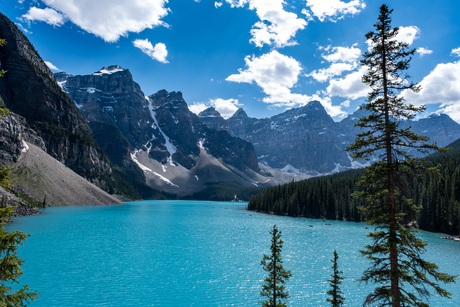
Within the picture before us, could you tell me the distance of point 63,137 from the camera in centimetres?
16862

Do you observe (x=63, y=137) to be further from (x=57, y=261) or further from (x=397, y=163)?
(x=397, y=163)

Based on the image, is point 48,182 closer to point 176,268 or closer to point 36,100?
point 36,100

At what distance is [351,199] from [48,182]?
133m

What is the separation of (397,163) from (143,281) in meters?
28.4

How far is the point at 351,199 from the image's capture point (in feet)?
399

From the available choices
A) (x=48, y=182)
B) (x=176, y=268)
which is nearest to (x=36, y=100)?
(x=48, y=182)

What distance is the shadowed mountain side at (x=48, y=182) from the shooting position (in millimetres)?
107875

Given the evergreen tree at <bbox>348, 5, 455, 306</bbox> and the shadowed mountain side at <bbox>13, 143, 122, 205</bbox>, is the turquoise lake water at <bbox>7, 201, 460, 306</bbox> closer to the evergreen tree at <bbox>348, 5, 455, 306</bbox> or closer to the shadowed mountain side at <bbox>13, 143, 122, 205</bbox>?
the evergreen tree at <bbox>348, 5, 455, 306</bbox>

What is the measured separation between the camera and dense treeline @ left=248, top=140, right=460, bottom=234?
83.6 metres

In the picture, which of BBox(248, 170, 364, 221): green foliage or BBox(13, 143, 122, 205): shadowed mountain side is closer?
BBox(13, 143, 122, 205): shadowed mountain side

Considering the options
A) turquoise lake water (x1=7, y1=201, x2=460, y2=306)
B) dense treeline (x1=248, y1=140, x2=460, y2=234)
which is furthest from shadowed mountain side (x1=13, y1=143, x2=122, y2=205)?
dense treeline (x1=248, y1=140, x2=460, y2=234)

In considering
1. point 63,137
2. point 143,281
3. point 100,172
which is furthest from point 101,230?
point 100,172

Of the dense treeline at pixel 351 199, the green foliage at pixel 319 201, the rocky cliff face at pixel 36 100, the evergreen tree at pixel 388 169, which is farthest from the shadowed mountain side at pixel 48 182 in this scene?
the evergreen tree at pixel 388 169

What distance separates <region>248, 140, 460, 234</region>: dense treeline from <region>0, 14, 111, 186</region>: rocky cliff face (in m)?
120
